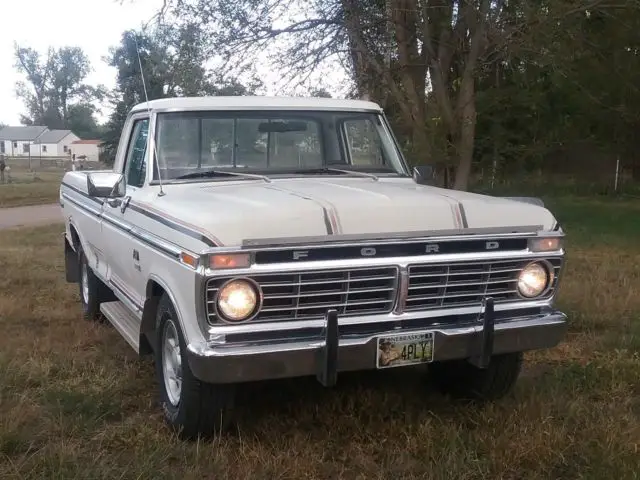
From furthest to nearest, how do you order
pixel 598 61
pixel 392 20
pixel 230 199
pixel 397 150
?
pixel 598 61, pixel 392 20, pixel 397 150, pixel 230 199

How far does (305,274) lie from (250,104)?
205cm

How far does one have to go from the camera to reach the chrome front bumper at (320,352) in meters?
3.44

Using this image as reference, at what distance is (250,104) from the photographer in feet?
17.0

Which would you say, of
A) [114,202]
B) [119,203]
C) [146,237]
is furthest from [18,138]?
[146,237]

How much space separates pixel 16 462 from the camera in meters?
3.63

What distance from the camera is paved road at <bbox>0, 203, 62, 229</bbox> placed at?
655 inches

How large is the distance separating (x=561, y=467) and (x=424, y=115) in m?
9.26

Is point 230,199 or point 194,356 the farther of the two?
point 230,199

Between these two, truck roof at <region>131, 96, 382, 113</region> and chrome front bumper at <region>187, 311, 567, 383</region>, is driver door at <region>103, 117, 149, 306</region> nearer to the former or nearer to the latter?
truck roof at <region>131, 96, 382, 113</region>

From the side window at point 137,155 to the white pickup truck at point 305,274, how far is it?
53 mm

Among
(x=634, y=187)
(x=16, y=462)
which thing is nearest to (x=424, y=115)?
(x=16, y=462)

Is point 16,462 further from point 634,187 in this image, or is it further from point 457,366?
point 634,187

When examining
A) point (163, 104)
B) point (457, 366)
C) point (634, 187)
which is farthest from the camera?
point (634, 187)

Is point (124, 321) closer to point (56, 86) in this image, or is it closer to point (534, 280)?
point (534, 280)
